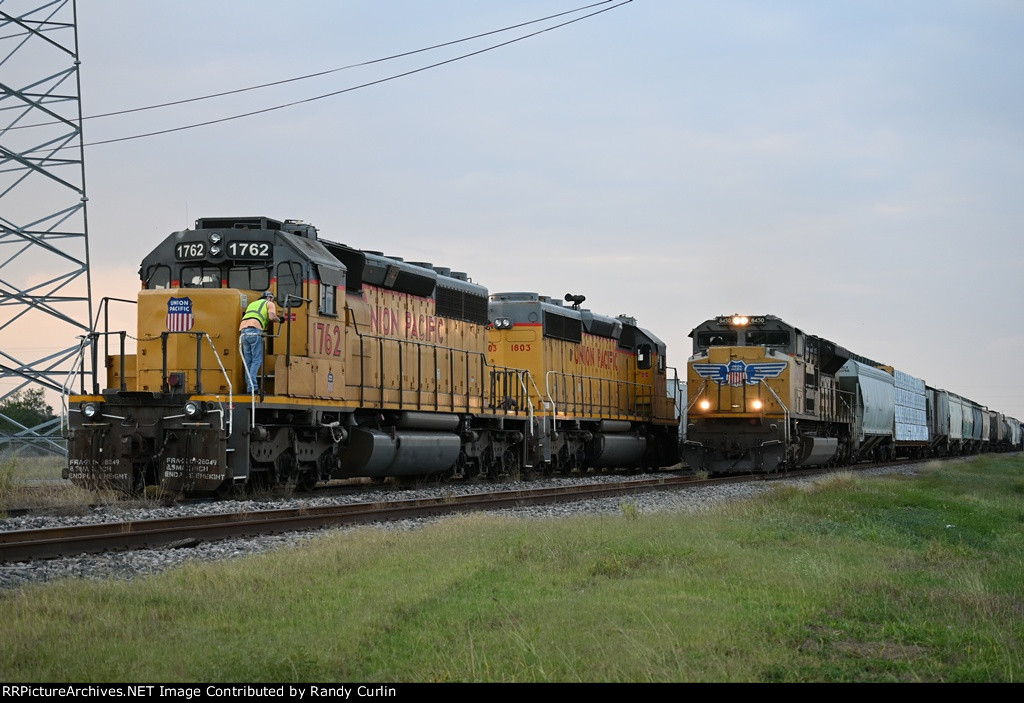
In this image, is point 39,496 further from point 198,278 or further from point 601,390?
point 601,390

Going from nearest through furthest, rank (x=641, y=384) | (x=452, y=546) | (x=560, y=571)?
(x=560, y=571) < (x=452, y=546) < (x=641, y=384)

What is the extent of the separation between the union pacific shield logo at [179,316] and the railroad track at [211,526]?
3184 millimetres

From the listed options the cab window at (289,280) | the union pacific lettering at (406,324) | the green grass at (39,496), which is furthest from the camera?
the union pacific lettering at (406,324)

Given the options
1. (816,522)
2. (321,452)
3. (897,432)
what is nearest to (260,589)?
(816,522)

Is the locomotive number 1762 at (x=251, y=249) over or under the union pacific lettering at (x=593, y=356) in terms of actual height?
over

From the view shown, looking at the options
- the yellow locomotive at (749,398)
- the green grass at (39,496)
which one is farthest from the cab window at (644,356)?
the green grass at (39,496)

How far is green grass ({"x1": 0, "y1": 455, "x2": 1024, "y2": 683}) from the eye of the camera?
5.04 m

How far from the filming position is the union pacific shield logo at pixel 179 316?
45.7 ft

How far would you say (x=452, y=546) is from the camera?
356 inches

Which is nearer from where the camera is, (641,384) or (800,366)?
(800,366)

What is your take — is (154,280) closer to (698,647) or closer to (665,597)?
(665,597)

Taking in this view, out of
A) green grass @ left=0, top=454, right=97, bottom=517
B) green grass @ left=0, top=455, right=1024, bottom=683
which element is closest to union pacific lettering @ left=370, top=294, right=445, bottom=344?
green grass @ left=0, top=454, right=97, bottom=517

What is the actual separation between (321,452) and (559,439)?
8221 millimetres

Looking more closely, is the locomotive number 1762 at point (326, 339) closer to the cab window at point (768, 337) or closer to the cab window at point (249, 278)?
the cab window at point (249, 278)
